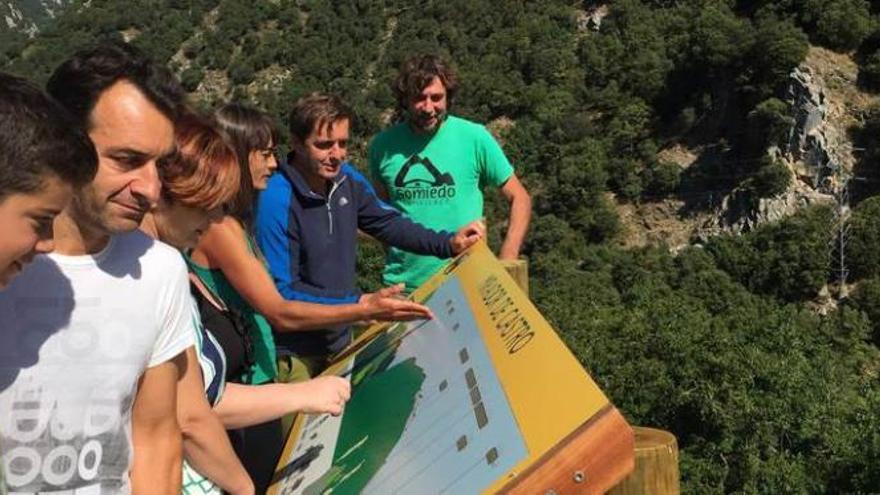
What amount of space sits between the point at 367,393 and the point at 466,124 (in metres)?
1.79

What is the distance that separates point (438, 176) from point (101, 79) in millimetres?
2152

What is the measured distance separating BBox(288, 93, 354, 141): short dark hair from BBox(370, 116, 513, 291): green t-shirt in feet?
2.49

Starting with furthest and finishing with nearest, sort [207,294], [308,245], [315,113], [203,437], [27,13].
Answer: [27,13], [315,113], [308,245], [207,294], [203,437]

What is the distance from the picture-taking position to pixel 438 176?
3.55m

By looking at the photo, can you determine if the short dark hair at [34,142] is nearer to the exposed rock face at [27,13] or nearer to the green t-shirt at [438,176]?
the green t-shirt at [438,176]

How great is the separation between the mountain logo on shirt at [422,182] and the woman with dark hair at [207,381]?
1.73 m

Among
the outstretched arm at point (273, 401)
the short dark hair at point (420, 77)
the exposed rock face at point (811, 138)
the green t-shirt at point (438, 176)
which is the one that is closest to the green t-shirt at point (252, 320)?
the outstretched arm at point (273, 401)

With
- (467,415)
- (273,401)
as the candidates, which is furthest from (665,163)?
(467,415)

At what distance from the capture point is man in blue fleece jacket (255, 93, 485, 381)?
2547 mm

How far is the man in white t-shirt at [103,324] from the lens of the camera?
4.37 feet

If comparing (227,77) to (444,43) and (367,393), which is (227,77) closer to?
(444,43)

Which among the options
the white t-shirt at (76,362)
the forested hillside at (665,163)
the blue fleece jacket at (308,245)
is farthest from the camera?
the forested hillside at (665,163)

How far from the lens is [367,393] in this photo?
2094 millimetres

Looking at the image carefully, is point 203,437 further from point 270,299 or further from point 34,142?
point 34,142
